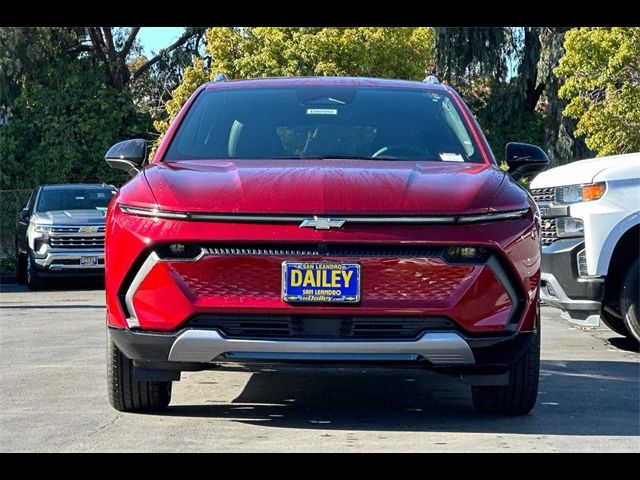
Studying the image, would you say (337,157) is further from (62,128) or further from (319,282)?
(62,128)

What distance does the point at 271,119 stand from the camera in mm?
7359

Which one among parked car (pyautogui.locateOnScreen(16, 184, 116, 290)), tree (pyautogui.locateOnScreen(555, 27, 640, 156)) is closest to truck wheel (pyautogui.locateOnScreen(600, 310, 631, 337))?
parked car (pyautogui.locateOnScreen(16, 184, 116, 290))

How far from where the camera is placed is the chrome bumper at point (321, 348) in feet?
19.4

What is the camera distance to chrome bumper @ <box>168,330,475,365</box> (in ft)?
19.4

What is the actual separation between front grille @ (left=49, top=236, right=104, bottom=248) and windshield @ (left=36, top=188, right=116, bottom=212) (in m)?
0.96

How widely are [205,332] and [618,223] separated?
4.57m

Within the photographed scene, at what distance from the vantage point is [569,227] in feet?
32.1

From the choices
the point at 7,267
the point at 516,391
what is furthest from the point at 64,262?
the point at 516,391

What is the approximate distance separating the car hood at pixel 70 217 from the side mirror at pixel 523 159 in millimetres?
13951

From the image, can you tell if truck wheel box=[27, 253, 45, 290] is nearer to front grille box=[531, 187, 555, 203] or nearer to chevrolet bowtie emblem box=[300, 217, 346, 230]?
front grille box=[531, 187, 555, 203]

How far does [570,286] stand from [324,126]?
3.02 metres
